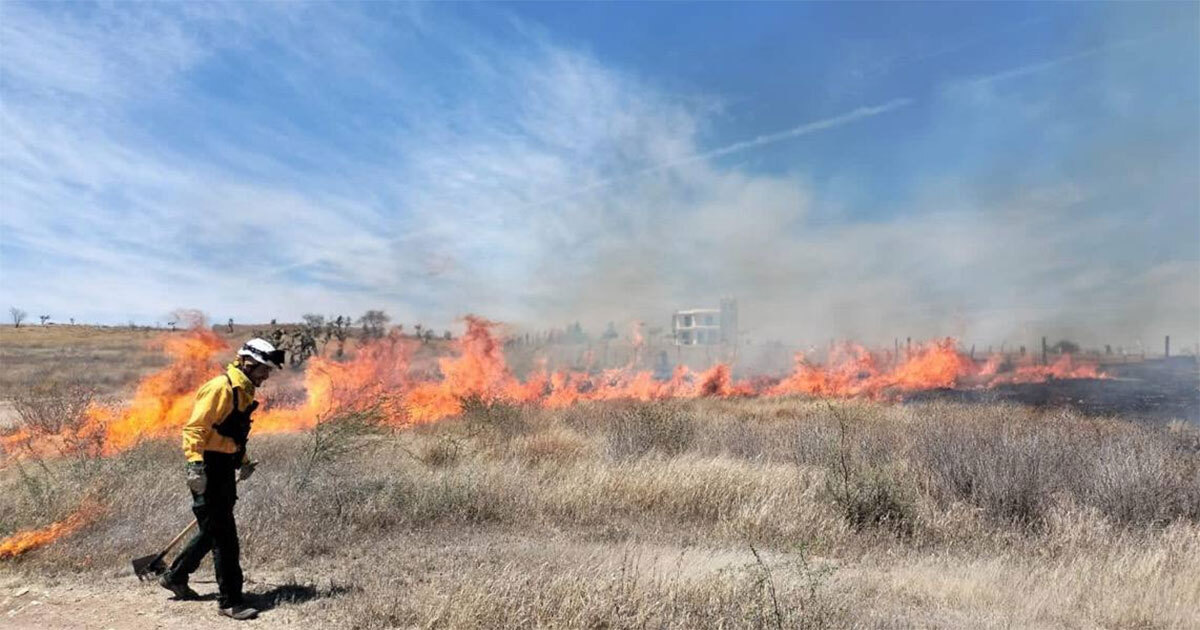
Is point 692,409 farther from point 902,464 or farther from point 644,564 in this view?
point 644,564

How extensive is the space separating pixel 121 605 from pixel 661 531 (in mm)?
5362

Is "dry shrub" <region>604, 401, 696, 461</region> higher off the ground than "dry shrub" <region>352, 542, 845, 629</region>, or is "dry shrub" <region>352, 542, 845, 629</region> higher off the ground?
"dry shrub" <region>604, 401, 696, 461</region>

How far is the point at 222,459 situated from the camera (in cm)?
558

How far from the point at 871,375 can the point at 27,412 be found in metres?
28.2

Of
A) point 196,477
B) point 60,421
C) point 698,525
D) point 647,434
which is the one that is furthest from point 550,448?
point 60,421

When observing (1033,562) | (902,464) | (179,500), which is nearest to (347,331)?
(179,500)

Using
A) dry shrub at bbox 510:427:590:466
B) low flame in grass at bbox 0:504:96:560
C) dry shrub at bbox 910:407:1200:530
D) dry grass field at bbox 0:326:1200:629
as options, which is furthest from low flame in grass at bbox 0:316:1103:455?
dry shrub at bbox 910:407:1200:530

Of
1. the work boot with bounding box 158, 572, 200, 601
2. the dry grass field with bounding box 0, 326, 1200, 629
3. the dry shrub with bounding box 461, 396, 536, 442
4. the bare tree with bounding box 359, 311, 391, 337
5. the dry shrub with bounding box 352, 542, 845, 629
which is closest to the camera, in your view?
the dry shrub with bounding box 352, 542, 845, 629

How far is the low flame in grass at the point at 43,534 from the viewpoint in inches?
278

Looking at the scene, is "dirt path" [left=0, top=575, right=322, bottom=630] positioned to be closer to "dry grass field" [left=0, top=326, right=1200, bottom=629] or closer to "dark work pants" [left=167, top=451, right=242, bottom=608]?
"dry grass field" [left=0, top=326, right=1200, bottom=629]

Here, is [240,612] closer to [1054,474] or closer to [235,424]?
[235,424]

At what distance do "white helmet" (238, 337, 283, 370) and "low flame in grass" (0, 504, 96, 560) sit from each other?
13.3 ft

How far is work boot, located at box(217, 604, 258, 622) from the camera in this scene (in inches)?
215

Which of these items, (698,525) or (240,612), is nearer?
(240,612)
